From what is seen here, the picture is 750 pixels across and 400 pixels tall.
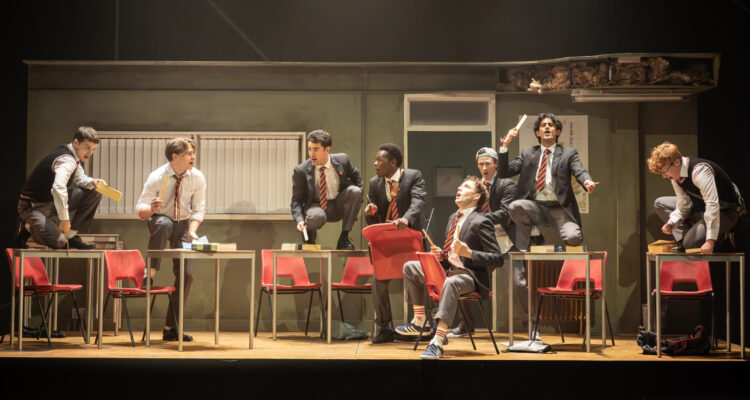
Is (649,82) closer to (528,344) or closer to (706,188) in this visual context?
(706,188)

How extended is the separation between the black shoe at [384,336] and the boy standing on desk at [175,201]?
1.51 metres

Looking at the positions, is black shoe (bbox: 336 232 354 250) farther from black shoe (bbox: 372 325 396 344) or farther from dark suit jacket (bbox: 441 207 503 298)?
dark suit jacket (bbox: 441 207 503 298)

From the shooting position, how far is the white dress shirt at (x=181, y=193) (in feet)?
19.3

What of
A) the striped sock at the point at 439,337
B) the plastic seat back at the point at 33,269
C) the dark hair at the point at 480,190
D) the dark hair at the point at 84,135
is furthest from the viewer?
the dark hair at the point at 84,135

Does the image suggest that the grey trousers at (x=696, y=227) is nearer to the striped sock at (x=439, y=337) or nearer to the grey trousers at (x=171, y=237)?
the striped sock at (x=439, y=337)

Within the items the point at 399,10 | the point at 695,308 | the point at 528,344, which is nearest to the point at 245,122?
the point at 399,10

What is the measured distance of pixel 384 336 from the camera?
584 centimetres

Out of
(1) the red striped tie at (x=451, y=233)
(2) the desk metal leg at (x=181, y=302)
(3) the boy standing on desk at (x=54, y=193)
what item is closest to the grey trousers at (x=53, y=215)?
(3) the boy standing on desk at (x=54, y=193)

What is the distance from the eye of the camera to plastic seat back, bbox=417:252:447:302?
196 inches

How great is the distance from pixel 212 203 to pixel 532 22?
3.61m

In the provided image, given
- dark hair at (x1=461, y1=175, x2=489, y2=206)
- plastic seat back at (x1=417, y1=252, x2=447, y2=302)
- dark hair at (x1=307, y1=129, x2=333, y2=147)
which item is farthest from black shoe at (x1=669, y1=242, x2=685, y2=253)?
dark hair at (x1=307, y1=129, x2=333, y2=147)

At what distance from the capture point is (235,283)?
281 inches

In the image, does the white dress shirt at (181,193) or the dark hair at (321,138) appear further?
the dark hair at (321,138)

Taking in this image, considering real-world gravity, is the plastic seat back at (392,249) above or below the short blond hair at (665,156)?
below
